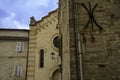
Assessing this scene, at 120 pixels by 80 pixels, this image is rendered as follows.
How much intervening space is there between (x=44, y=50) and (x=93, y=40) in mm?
14754

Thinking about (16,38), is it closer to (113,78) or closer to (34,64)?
(34,64)

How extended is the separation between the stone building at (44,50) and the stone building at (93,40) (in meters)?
13.4

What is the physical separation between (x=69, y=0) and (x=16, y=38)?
Answer: 16.0 metres

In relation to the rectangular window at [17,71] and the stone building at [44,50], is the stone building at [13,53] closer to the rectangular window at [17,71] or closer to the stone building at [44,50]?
the rectangular window at [17,71]

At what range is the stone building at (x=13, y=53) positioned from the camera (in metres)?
22.3

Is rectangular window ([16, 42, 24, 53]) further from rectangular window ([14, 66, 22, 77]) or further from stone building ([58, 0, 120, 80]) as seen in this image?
stone building ([58, 0, 120, 80])

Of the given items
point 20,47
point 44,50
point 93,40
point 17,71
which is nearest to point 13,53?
point 20,47

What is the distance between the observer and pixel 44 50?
72.1ft

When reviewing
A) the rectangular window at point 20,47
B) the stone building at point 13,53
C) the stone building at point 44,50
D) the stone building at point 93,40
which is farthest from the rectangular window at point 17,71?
the stone building at point 93,40

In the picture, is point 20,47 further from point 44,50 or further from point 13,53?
point 44,50

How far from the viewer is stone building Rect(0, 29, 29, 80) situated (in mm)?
22266

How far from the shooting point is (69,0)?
8.19 m

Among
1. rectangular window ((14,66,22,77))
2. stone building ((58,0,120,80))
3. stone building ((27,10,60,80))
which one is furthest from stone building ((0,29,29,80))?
stone building ((58,0,120,80))

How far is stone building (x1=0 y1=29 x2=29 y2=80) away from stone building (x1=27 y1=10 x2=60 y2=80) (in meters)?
1.29
